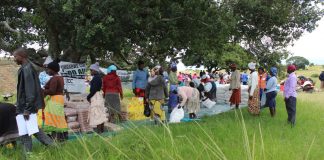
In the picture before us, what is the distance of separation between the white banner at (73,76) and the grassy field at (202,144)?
451cm

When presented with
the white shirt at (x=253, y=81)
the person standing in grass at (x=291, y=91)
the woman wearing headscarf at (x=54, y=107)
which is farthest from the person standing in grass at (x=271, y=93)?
the woman wearing headscarf at (x=54, y=107)

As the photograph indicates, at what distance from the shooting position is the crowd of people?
6098 mm

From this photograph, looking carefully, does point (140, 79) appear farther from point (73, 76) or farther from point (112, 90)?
point (73, 76)

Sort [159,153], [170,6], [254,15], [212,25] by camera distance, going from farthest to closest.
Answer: [254,15] → [212,25] → [170,6] → [159,153]

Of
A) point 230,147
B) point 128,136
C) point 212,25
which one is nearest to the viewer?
point 128,136

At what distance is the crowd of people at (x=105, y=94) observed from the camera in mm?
6098

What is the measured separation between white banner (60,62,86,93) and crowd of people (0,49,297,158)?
54.6 inches

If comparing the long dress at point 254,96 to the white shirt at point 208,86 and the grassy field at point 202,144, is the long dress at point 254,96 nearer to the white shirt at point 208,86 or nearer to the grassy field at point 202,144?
the grassy field at point 202,144

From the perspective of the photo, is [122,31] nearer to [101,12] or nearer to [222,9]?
[101,12]

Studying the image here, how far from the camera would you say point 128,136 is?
590cm

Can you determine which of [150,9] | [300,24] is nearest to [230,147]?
[150,9]

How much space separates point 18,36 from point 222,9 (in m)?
5.61

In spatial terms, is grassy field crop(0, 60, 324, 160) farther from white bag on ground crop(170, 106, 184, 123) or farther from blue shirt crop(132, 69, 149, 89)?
blue shirt crop(132, 69, 149, 89)

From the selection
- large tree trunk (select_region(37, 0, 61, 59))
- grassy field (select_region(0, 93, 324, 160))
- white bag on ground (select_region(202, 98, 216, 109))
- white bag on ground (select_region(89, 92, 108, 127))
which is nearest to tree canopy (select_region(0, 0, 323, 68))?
large tree trunk (select_region(37, 0, 61, 59))
